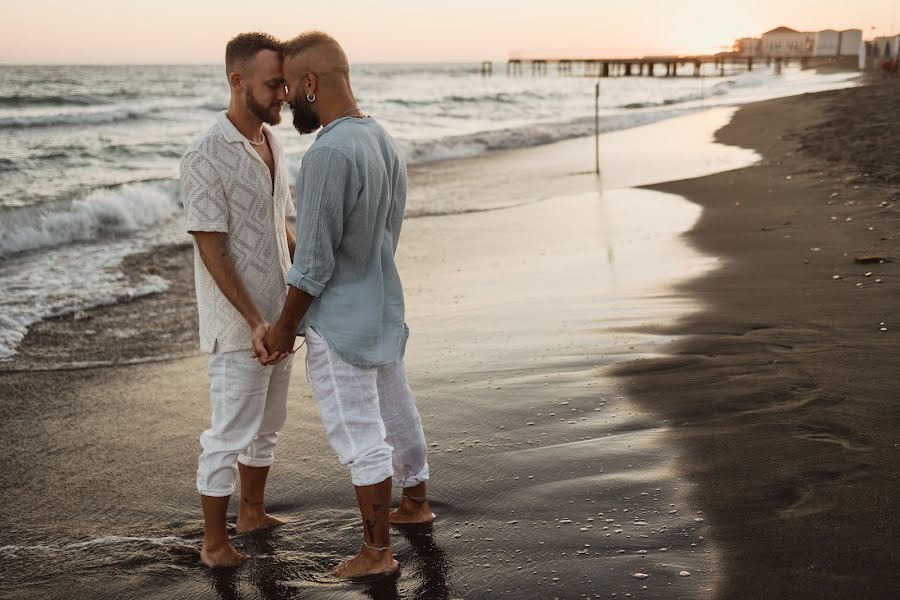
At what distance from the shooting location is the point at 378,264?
2.68m

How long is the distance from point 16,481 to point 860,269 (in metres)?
5.24

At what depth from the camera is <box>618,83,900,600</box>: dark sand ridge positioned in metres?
2.63

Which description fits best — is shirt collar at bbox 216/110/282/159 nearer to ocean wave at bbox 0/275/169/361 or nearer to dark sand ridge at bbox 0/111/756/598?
dark sand ridge at bbox 0/111/756/598

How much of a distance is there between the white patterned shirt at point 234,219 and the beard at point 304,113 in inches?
9.4

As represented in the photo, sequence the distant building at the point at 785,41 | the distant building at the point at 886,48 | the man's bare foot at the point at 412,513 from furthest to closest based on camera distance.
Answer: the distant building at the point at 785,41 < the distant building at the point at 886,48 < the man's bare foot at the point at 412,513

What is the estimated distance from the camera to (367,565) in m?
2.75

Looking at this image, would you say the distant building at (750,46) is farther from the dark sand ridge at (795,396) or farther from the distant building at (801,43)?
the dark sand ridge at (795,396)

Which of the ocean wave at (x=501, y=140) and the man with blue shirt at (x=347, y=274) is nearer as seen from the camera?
the man with blue shirt at (x=347, y=274)

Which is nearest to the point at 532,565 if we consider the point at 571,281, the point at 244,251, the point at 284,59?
Result: the point at 244,251

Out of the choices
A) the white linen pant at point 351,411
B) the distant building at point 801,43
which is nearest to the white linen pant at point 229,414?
the white linen pant at point 351,411

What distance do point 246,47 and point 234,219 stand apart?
554 millimetres

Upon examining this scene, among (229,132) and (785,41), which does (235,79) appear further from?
Answer: (785,41)

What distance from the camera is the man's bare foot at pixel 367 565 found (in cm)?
274

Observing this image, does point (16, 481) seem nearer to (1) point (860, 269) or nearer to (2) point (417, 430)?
(2) point (417, 430)
